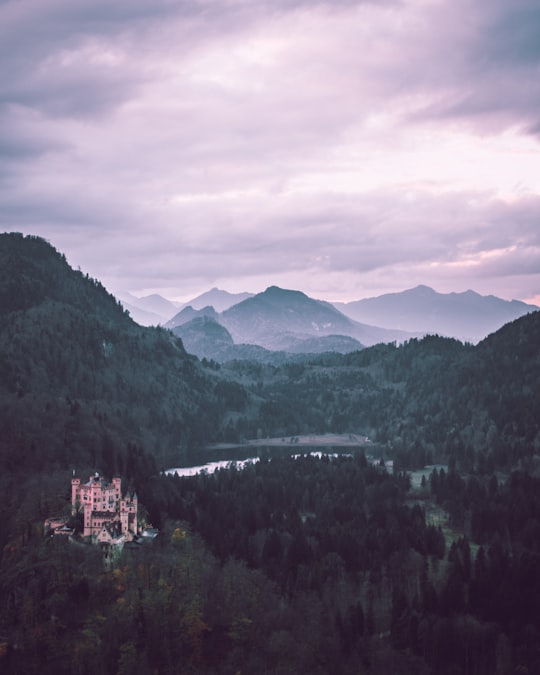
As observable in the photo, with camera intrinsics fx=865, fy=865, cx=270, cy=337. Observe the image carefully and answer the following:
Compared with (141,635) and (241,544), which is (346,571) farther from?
(141,635)

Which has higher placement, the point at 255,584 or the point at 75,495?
the point at 75,495

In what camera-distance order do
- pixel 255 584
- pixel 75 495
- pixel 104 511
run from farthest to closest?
1. pixel 75 495
2. pixel 255 584
3. pixel 104 511

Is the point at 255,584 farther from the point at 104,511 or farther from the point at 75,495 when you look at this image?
the point at 75,495

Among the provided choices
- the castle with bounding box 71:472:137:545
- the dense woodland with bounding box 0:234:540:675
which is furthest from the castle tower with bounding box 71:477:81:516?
the dense woodland with bounding box 0:234:540:675

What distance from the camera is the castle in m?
102

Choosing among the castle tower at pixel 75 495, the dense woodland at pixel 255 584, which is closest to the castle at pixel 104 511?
the castle tower at pixel 75 495

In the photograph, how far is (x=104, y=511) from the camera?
10519 cm

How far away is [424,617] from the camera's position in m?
104

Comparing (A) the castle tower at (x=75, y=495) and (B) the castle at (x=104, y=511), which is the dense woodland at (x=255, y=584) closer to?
(A) the castle tower at (x=75, y=495)

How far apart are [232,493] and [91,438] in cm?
3034

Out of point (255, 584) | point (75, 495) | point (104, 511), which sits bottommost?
point (255, 584)

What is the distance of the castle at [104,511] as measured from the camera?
102250 millimetres

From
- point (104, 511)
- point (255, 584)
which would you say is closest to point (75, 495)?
point (104, 511)

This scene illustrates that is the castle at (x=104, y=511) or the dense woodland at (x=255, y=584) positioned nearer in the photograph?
the dense woodland at (x=255, y=584)
